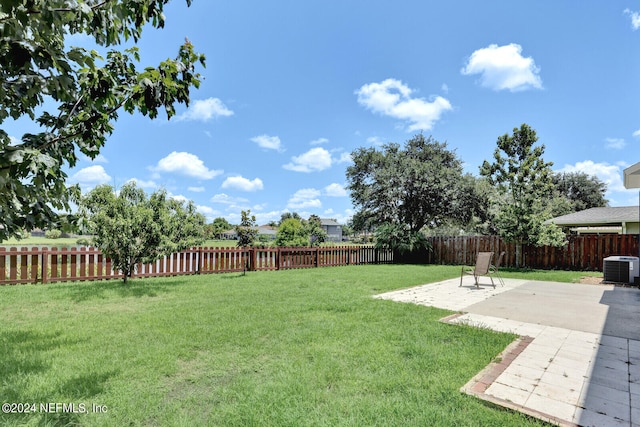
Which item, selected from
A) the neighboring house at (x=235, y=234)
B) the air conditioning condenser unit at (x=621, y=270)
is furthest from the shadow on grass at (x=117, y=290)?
the air conditioning condenser unit at (x=621, y=270)

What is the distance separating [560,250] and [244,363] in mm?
15394

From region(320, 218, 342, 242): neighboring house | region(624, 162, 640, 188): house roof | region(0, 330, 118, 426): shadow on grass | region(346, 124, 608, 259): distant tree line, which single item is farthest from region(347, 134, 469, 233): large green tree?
region(320, 218, 342, 242): neighboring house

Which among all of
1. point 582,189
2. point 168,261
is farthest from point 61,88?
point 582,189

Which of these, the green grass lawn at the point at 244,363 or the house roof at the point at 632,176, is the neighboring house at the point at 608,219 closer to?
the house roof at the point at 632,176

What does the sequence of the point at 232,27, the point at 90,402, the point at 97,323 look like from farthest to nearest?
the point at 232,27 → the point at 97,323 → the point at 90,402

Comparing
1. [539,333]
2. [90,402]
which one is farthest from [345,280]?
[90,402]

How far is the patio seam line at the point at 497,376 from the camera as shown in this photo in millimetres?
2261

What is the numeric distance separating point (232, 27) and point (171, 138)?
4.93 metres

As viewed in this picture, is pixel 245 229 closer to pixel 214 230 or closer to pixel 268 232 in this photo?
pixel 214 230

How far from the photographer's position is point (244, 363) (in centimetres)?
318

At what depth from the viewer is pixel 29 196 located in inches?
78.5

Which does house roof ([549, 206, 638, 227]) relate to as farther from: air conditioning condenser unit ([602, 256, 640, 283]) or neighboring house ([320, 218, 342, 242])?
neighboring house ([320, 218, 342, 242])

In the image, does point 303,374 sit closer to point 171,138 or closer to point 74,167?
point 74,167

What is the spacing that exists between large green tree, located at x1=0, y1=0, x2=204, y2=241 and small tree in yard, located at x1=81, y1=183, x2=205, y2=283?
5.68 m
